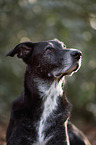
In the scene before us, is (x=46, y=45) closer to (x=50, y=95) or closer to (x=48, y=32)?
(x=50, y=95)

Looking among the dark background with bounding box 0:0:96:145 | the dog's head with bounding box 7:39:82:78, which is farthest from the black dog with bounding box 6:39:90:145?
the dark background with bounding box 0:0:96:145

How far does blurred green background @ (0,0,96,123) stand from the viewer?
7.55 metres

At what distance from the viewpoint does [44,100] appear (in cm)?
441

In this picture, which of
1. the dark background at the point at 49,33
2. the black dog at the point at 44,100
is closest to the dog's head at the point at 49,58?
the black dog at the point at 44,100

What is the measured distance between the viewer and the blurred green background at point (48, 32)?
7551 millimetres

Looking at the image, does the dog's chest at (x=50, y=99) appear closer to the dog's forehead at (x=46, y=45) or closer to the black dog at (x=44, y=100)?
the black dog at (x=44, y=100)

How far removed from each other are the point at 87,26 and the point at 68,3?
0.93m

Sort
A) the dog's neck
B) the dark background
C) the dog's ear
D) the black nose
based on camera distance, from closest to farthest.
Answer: the black nose → the dog's neck → the dog's ear → the dark background

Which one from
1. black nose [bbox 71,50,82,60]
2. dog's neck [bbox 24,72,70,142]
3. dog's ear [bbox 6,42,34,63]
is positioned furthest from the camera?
dog's ear [bbox 6,42,34,63]

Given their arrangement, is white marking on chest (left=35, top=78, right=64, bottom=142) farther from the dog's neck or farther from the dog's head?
the dog's head

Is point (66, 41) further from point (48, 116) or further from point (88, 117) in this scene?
point (48, 116)

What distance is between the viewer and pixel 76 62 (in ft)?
13.4

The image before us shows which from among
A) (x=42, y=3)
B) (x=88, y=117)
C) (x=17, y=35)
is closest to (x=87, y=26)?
(x=42, y=3)

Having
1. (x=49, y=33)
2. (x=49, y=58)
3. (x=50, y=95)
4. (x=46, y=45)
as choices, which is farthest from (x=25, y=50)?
(x=49, y=33)
